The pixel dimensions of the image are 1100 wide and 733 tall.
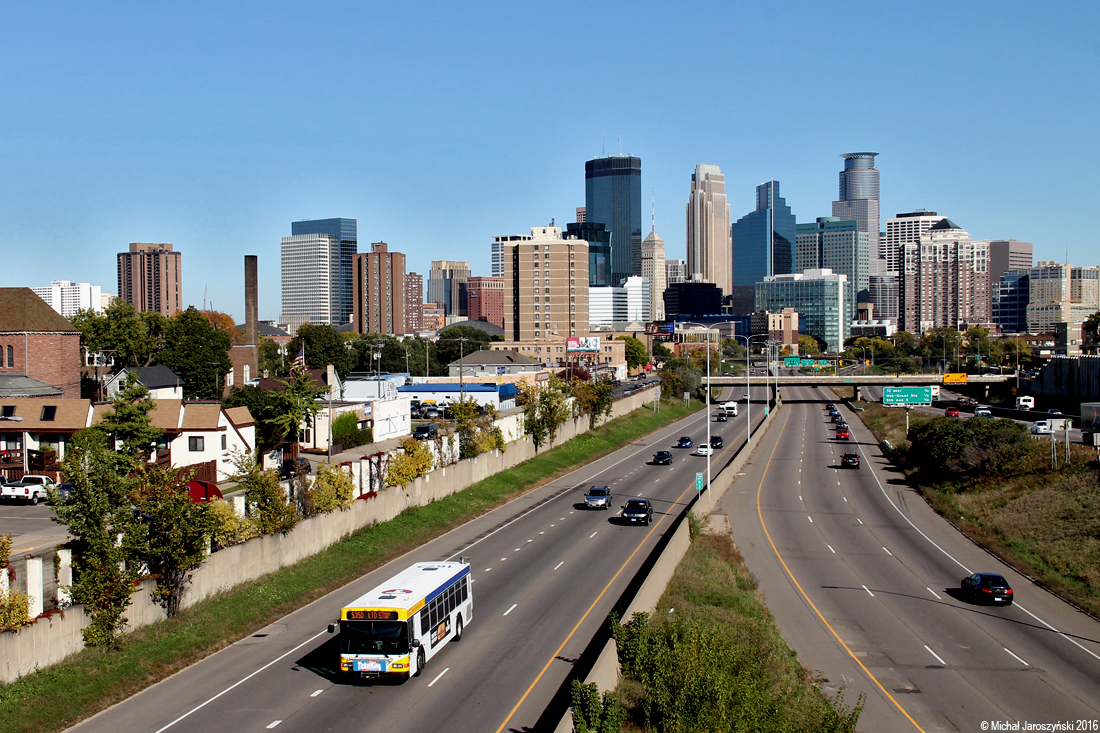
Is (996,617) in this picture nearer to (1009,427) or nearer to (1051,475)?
(1051,475)

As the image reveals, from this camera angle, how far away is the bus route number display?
22297 mm

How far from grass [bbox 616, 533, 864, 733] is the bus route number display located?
569cm

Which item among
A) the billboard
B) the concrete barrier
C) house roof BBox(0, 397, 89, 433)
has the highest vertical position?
→ the billboard

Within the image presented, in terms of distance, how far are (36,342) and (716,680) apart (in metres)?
68.8

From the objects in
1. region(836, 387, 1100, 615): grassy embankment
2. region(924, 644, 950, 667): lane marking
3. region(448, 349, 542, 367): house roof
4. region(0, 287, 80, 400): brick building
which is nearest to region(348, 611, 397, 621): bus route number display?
region(924, 644, 950, 667): lane marking

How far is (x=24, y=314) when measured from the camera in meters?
70.0

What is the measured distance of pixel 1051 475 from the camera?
56.3 m

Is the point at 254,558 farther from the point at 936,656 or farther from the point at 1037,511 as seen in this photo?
the point at 1037,511

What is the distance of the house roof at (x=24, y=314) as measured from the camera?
6972cm

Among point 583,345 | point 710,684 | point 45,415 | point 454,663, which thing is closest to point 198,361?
point 45,415

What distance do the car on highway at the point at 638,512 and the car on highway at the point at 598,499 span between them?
13.9 feet

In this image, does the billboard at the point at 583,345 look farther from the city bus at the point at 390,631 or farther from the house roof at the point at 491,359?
the city bus at the point at 390,631

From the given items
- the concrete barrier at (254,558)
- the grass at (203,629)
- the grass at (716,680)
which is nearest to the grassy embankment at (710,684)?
the grass at (716,680)

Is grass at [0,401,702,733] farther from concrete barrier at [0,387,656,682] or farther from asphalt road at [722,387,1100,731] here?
asphalt road at [722,387,1100,731]
